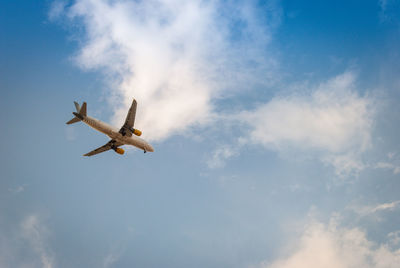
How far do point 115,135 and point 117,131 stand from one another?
1.19m

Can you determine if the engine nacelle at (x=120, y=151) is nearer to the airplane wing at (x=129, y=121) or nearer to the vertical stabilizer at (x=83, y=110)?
the airplane wing at (x=129, y=121)

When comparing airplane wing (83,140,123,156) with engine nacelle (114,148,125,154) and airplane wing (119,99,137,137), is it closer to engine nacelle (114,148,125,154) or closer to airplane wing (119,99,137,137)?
engine nacelle (114,148,125,154)

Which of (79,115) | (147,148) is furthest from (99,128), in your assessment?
(147,148)

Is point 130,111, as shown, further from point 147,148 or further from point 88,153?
point 88,153

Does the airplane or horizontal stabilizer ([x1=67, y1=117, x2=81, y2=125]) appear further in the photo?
horizontal stabilizer ([x1=67, y1=117, x2=81, y2=125])

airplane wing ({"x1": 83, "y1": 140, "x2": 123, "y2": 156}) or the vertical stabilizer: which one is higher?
airplane wing ({"x1": 83, "y1": 140, "x2": 123, "y2": 156})

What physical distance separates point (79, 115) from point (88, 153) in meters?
15.8

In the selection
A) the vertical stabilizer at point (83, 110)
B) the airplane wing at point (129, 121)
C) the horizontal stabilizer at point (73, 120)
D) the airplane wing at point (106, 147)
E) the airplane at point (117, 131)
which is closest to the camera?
the vertical stabilizer at point (83, 110)

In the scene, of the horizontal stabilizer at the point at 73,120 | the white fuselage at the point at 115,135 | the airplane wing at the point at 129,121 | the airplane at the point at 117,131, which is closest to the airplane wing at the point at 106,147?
the airplane at the point at 117,131

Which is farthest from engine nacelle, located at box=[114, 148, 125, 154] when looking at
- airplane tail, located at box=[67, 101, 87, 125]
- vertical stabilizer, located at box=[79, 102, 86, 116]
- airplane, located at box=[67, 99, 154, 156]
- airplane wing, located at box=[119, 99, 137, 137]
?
vertical stabilizer, located at box=[79, 102, 86, 116]

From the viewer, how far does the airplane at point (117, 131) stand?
218ft

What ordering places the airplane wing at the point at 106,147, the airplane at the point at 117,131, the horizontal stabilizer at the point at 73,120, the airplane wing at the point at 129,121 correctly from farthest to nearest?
the airplane wing at the point at 106,147 < the airplane wing at the point at 129,121 < the horizontal stabilizer at the point at 73,120 < the airplane at the point at 117,131

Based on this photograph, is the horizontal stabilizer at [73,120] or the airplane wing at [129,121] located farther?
the airplane wing at [129,121]

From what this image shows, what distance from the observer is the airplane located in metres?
66.6
